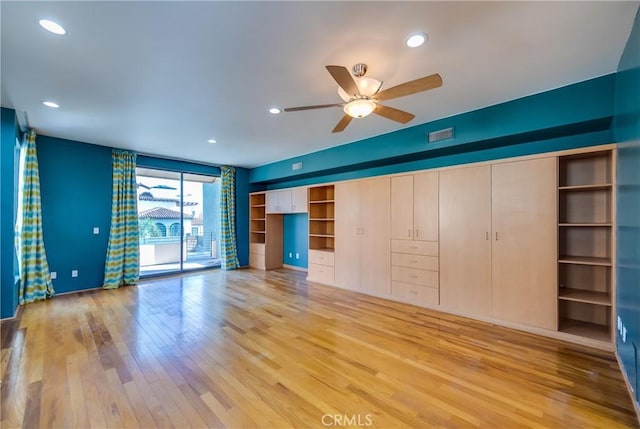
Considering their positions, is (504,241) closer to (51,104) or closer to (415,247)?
(415,247)

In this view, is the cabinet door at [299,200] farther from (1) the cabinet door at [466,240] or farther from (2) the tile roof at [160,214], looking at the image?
(1) the cabinet door at [466,240]

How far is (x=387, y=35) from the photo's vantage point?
81.5 inches

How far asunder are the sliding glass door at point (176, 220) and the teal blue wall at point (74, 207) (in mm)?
730

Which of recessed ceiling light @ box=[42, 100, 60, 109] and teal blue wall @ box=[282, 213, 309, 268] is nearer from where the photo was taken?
recessed ceiling light @ box=[42, 100, 60, 109]

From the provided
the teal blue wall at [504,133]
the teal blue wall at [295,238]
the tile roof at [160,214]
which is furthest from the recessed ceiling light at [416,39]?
the tile roof at [160,214]

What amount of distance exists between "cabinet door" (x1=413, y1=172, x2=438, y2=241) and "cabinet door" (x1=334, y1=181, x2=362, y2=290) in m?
1.10

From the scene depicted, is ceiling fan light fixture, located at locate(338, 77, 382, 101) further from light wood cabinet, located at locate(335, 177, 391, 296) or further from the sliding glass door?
the sliding glass door

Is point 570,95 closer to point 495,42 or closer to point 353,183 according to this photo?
point 495,42

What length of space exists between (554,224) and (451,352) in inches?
73.6

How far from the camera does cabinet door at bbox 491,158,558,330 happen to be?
3.04 meters

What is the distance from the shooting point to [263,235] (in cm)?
763

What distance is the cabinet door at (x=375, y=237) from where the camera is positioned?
454cm

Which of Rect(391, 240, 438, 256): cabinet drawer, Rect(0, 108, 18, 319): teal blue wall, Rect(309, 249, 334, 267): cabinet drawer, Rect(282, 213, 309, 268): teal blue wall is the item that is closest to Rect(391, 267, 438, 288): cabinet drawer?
Rect(391, 240, 438, 256): cabinet drawer

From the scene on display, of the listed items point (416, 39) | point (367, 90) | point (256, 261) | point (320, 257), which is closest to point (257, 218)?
point (256, 261)
